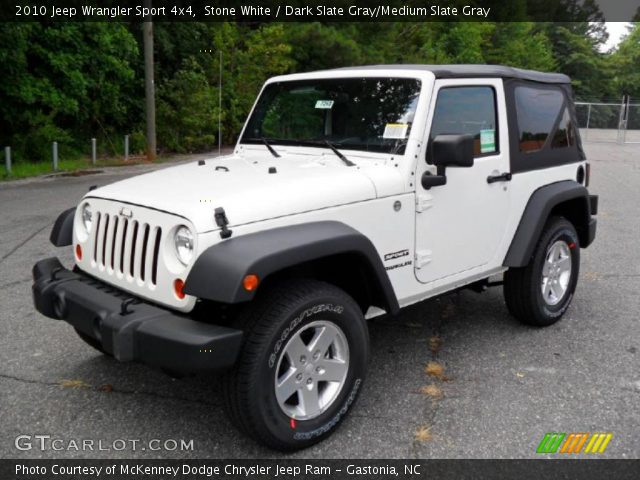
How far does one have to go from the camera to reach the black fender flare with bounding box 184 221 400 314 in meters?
2.85

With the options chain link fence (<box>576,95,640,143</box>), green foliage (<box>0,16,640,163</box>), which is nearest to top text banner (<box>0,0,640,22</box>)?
green foliage (<box>0,16,640,163</box>)

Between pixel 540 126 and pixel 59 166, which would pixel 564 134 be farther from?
pixel 59 166

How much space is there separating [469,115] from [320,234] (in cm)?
163

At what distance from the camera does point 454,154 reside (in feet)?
12.1

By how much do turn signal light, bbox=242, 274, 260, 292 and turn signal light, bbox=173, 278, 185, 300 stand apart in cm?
38

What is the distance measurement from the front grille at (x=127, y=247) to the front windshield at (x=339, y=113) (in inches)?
56.5

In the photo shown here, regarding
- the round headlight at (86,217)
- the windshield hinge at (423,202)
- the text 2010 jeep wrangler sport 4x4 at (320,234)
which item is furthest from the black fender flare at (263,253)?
the round headlight at (86,217)

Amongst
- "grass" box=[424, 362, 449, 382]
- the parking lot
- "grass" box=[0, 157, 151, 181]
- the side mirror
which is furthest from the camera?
"grass" box=[0, 157, 151, 181]

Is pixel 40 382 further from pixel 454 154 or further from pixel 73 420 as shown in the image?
pixel 454 154

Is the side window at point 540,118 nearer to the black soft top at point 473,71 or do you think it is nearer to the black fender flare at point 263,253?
the black soft top at point 473,71

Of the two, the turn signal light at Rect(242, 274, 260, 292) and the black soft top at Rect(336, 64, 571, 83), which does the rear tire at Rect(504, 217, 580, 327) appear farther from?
the turn signal light at Rect(242, 274, 260, 292)

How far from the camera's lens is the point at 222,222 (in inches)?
120

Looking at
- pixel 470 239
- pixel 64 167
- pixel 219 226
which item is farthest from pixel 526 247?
pixel 64 167

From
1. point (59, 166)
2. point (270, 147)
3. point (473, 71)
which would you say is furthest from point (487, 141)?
point (59, 166)
